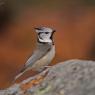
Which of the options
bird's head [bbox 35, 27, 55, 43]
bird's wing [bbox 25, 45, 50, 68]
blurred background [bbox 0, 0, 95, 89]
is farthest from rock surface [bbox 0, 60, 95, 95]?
blurred background [bbox 0, 0, 95, 89]

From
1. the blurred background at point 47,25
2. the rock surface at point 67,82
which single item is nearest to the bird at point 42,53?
the rock surface at point 67,82

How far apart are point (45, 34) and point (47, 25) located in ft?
26.1

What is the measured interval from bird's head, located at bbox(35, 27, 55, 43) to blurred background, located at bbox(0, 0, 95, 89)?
22.2ft

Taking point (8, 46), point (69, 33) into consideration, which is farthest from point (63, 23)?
point (8, 46)

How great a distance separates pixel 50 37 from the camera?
997 centimetres

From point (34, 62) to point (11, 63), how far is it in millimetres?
7591

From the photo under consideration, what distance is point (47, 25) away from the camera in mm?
17797

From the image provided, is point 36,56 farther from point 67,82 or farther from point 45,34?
point 67,82

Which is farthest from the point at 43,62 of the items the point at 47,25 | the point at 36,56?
the point at 47,25

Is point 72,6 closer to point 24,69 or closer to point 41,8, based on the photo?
point 41,8

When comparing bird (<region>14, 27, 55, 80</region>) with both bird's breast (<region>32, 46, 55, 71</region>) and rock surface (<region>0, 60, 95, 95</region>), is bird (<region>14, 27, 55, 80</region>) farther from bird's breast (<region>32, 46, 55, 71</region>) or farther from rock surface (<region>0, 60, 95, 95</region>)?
rock surface (<region>0, 60, 95, 95</region>)

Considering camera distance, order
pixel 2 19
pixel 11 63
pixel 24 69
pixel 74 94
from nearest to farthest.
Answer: pixel 74 94, pixel 24 69, pixel 11 63, pixel 2 19

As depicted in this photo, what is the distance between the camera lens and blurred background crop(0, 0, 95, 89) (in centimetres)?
1730

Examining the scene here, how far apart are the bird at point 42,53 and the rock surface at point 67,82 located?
1164 mm
